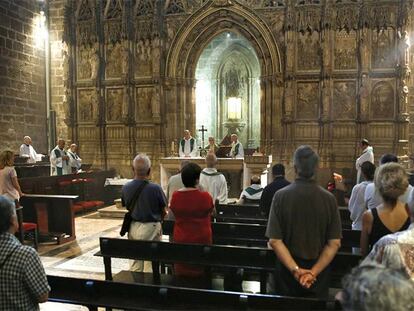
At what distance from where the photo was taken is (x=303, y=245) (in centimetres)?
275

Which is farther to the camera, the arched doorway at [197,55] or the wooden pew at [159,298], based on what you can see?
the arched doorway at [197,55]

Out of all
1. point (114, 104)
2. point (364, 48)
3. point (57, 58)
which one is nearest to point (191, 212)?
point (364, 48)

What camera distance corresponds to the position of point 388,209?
2734mm

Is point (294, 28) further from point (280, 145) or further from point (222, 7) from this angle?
point (280, 145)

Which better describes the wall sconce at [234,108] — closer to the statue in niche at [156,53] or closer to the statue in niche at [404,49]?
the statue in niche at [156,53]

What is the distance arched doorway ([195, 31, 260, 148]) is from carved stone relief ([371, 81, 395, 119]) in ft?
18.3

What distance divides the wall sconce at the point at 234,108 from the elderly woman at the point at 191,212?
43.1 ft

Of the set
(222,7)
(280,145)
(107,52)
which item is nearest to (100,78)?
(107,52)

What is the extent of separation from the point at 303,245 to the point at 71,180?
8.72 m

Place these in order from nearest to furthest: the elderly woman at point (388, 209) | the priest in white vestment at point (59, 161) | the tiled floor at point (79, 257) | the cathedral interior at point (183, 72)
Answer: the elderly woman at point (388, 209) → the tiled floor at point (79, 257) → the priest in white vestment at point (59, 161) → the cathedral interior at point (183, 72)

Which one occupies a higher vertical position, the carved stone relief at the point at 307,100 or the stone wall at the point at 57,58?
the stone wall at the point at 57,58

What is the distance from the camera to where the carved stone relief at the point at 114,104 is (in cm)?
1390

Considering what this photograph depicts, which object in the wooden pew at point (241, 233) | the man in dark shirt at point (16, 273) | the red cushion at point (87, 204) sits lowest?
the red cushion at point (87, 204)

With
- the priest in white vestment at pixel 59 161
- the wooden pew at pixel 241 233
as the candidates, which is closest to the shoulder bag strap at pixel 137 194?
the wooden pew at pixel 241 233
